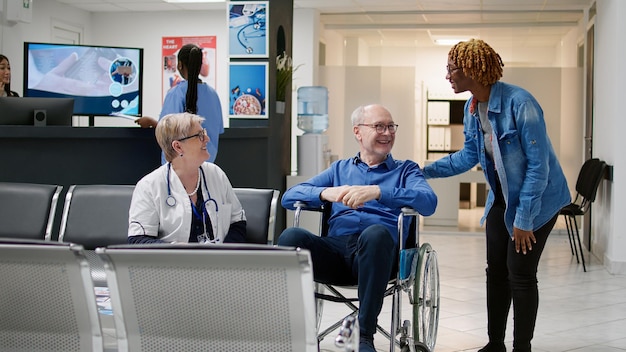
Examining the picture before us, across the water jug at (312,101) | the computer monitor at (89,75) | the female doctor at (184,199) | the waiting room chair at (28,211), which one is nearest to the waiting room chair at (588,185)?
the water jug at (312,101)

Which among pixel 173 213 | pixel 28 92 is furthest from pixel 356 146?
pixel 173 213

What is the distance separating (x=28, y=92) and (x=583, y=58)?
6.34 m

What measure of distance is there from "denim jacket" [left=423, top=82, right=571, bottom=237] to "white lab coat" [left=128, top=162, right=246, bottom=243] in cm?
115

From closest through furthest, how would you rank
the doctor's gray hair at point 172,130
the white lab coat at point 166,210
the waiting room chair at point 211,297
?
the waiting room chair at point 211,297
the white lab coat at point 166,210
the doctor's gray hair at point 172,130

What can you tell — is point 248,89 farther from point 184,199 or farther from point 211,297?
point 211,297

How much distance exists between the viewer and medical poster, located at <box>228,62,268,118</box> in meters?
6.95

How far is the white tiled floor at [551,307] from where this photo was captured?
14.5 feet

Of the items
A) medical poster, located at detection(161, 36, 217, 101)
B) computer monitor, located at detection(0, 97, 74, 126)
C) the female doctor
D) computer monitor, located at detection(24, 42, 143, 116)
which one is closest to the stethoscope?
the female doctor

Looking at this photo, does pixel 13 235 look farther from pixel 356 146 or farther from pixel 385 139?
pixel 356 146

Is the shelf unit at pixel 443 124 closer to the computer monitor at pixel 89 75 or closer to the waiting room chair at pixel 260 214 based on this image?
the computer monitor at pixel 89 75

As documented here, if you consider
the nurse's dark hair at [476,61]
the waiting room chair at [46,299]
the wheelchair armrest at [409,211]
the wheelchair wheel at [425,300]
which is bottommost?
the wheelchair wheel at [425,300]

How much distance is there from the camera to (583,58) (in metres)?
9.84

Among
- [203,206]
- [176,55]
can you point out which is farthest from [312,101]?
[203,206]

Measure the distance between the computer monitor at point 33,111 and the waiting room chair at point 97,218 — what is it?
183 cm
